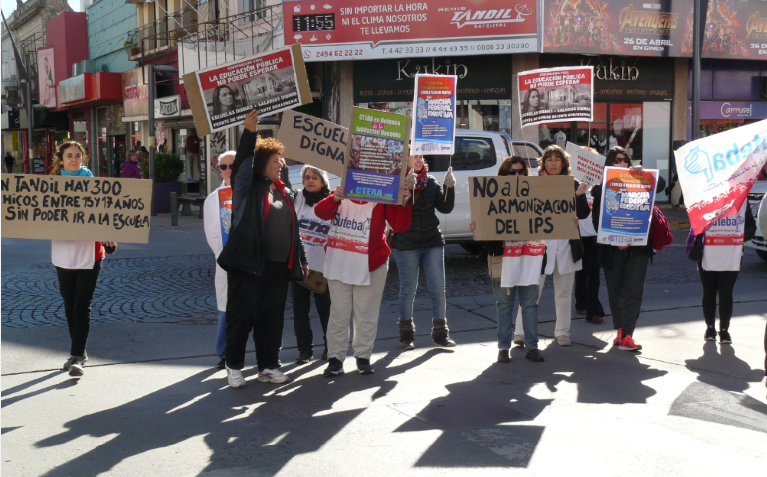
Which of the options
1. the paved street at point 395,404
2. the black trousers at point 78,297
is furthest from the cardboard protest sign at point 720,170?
the black trousers at point 78,297

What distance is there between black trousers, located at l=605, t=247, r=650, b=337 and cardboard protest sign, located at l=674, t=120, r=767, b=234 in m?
0.85

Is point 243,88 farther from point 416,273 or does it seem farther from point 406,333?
point 406,333

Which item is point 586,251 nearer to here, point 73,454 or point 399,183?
point 399,183

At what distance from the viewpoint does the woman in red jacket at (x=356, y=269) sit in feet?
20.8

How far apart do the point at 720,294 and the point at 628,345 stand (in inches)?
47.7

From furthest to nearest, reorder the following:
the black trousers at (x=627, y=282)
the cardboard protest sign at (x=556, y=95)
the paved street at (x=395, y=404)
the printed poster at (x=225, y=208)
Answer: the cardboard protest sign at (x=556, y=95) < the black trousers at (x=627, y=282) < the printed poster at (x=225, y=208) < the paved street at (x=395, y=404)

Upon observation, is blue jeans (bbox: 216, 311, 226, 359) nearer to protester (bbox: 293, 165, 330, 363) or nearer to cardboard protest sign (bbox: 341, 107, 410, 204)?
protester (bbox: 293, 165, 330, 363)

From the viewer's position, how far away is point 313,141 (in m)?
6.64

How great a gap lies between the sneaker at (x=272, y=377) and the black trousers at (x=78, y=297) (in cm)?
157

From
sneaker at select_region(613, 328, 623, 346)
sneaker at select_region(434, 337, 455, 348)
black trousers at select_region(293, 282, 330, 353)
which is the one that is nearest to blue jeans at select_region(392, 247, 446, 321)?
sneaker at select_region(434, 337, 455, 348)

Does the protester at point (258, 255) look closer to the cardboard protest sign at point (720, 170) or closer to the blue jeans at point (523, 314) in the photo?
the blue jeans at point (523, 314)

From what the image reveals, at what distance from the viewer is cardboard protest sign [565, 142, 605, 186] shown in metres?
8.24

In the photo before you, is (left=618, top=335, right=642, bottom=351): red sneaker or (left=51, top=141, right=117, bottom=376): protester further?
(left=618, top=335, right=642, bottom=351): red sneaker

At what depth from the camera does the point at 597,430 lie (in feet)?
16.1
